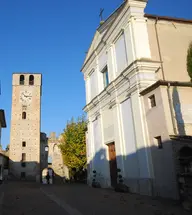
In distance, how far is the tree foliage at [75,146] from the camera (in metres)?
29.0

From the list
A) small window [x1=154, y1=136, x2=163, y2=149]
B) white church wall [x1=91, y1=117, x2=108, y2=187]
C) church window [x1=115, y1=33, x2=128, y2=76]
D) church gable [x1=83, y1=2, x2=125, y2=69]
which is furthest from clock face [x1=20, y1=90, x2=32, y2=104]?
small window [x1=154, y1=136, x2=163, y2=149]

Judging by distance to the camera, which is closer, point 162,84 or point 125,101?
point 162,84

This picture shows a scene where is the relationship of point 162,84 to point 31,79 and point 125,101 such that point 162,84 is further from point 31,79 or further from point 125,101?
point 31,79

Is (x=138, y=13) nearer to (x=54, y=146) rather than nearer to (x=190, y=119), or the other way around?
(x=190, y=119)

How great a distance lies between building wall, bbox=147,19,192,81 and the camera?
1363 centimetres

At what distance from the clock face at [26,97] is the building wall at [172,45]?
110ft

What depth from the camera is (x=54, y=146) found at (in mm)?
46906

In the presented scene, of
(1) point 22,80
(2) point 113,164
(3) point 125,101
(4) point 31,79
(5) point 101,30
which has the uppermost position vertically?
(4) point 31,79

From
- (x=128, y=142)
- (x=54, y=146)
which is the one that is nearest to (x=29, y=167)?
(x=54, y=146)

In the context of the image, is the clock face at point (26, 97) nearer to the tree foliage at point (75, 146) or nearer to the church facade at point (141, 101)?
the tree foliage at point (75, 146)

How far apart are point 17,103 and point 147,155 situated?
3563cm

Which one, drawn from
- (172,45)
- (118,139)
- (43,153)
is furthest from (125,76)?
(43,153)

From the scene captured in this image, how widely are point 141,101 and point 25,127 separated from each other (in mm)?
33021

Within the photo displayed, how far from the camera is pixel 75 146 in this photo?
29234 mm
